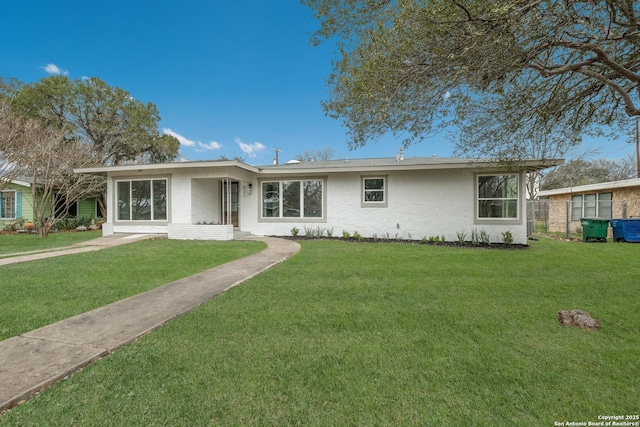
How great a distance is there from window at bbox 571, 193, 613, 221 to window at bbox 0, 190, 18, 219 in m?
31.5

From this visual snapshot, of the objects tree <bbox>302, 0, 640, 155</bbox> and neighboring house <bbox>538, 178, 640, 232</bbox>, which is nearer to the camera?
tree <bbox>302, 0, 640, 155</bbox>

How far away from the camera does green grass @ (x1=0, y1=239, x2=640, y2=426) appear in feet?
6.57

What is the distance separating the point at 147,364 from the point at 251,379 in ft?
3.15

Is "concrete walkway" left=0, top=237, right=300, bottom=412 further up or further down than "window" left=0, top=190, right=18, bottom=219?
further down

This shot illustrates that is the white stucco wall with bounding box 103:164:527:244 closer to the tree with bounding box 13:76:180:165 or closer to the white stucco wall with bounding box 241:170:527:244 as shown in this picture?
the white stucco wall with bounding box 241:170:527:244

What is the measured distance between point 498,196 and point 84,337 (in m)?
11.8

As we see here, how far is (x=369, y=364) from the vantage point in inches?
102

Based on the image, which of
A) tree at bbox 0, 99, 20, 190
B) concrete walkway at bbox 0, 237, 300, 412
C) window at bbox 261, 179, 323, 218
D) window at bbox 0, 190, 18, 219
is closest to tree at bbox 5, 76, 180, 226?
window at bbox 0, 190, 18, 219

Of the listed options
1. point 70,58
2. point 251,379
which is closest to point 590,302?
point 251,379

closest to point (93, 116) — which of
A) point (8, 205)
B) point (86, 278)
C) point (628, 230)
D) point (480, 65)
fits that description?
point (8, 205)

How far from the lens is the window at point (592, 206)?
1467 cm

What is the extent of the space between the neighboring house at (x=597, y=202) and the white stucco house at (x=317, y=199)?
5619 mm

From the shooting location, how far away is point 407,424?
189 centimetres

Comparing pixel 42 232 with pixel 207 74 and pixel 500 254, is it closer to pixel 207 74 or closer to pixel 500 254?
pixel 207 74
